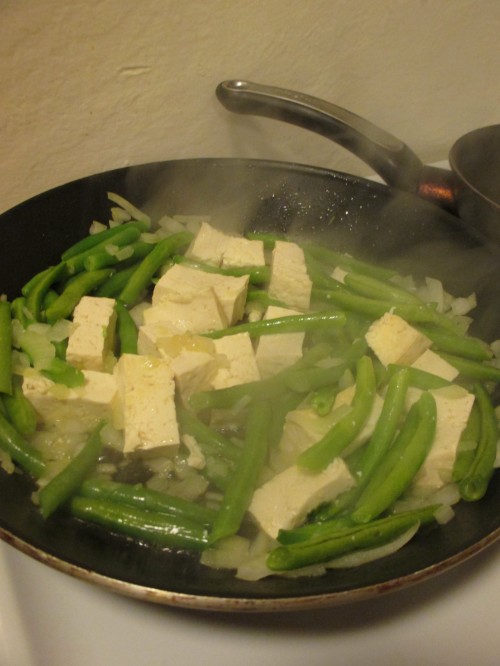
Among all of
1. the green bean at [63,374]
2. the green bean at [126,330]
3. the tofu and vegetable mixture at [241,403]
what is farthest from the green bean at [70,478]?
the green bean at [126,330]

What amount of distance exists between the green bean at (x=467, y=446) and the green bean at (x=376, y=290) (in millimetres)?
313

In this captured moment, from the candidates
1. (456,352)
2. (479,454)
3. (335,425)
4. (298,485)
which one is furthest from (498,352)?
(298,485)

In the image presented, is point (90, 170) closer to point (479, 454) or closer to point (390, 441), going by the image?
point (390, 441)

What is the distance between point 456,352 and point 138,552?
83cm

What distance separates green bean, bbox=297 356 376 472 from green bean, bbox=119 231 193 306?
566 millimetres

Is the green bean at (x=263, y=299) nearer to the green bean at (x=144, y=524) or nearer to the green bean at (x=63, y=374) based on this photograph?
the green bean at (x=63, y=374)

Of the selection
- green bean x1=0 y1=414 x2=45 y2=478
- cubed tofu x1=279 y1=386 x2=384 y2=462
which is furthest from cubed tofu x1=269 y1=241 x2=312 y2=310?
green bean x1=0 y1=414 x2=45 y2=478

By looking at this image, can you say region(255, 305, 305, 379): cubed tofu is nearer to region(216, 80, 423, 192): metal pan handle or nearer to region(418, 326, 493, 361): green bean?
region(418, 326, 493, 361): green bean

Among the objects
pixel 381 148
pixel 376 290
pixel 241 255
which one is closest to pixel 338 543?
pixel 376 290

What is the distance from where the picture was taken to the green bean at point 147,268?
1459mm

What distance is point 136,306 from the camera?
1.49 m

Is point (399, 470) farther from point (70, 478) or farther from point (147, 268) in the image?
point (147, 268)

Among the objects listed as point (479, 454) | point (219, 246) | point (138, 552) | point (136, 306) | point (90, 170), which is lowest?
point (138, 552)

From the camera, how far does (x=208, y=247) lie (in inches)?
61.5
